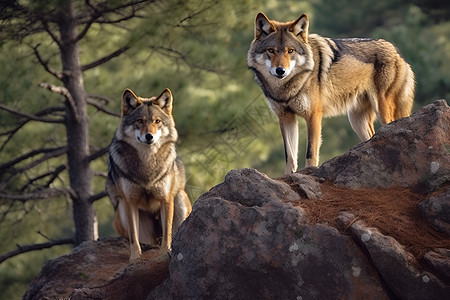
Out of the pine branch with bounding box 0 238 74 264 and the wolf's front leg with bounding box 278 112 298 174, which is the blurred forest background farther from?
the wolf's front leg with bounding box 278 112 298 174

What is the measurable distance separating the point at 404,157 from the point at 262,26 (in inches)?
88.2

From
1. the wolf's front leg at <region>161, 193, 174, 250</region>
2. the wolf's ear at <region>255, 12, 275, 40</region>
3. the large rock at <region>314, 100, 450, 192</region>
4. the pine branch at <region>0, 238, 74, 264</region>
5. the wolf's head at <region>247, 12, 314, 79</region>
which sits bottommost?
the pine branch at <region>0, 238, 74, 264</region>

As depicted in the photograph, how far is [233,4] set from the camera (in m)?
10.9

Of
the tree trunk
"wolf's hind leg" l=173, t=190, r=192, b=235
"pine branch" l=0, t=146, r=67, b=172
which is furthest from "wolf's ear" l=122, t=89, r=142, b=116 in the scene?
"pine branch" l=0, t=146, r=67, b=172

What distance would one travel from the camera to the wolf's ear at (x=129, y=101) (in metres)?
7.11

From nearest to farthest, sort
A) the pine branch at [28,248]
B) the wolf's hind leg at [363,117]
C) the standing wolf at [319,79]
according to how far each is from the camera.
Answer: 1. the standing wolf at [319,79]
2. the wolf's hind leg at [363,117]
3. the pine branch at [28,248]

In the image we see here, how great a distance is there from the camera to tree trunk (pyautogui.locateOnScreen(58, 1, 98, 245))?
10.8m

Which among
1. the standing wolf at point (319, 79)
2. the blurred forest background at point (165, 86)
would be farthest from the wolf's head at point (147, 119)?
the blurred forest background at point (165, 86)

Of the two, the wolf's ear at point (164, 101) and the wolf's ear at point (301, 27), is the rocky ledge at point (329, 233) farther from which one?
the wolf's ear at point (164, 101)

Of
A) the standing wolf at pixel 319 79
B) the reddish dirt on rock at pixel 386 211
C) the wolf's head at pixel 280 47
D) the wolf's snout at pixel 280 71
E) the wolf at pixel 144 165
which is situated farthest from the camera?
the wolf at pixel 144 165

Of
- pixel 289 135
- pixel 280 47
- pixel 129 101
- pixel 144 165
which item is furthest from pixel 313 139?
pixel 129 101

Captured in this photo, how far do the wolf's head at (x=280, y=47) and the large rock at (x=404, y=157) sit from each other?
1464 mm

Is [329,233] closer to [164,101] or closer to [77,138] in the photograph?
[164,101]

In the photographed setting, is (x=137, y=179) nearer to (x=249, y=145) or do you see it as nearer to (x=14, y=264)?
(x=249, y=145)
